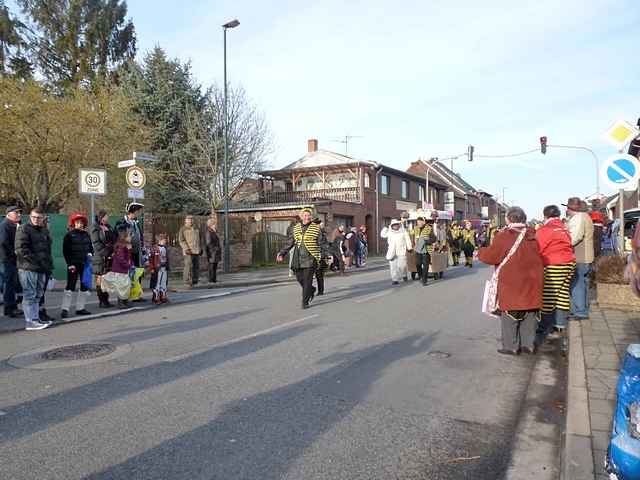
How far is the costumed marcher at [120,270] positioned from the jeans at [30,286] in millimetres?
1579

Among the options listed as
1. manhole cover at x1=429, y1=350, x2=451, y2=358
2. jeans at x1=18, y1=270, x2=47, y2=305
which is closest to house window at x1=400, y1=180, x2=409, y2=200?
jeans at x1=18, y1=270, x2=47, y2=305

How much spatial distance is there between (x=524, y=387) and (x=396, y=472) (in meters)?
2.31

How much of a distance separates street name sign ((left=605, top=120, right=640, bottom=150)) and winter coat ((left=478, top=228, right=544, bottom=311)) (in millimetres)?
3387

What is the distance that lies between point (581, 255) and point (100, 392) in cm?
667

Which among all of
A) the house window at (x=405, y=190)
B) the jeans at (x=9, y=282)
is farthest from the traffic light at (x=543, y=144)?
the jeans at (x=9, y=282)

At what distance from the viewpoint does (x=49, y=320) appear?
8180mm

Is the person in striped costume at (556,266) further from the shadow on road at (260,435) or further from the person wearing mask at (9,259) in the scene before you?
the person wearing mask at (9,259)

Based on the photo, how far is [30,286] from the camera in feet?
25.5

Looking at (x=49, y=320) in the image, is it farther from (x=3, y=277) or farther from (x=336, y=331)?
(x=336, y=331)

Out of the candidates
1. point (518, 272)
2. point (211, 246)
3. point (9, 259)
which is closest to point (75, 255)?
point (9, 259)

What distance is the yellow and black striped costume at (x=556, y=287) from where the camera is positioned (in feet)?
21.7

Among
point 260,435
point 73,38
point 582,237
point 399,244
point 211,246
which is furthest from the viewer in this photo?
point 73,38

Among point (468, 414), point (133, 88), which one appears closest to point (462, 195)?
point (133, 88)

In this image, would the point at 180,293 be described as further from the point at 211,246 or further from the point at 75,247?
the point at 75,247
